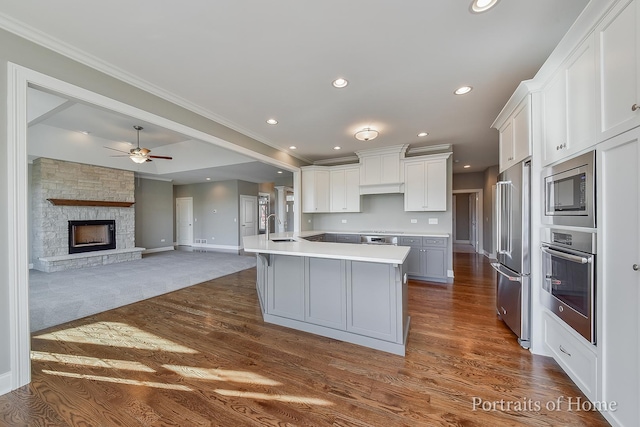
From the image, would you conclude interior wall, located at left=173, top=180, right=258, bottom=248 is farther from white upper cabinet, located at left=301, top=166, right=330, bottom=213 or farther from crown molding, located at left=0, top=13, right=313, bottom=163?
crown molding, located at left=0, top=13, right=313, bottom=163

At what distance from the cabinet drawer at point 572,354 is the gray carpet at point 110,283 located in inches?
194

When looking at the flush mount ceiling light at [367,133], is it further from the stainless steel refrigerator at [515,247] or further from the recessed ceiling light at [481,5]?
the recessed ceiling light at [481,5]

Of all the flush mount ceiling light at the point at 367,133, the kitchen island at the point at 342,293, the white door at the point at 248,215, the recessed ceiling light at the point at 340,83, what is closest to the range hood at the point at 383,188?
the flush mount ceiling light at the point at 367,133

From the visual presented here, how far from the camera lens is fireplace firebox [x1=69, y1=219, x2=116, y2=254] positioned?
5977 millimetres

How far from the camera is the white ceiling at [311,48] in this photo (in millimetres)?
1628

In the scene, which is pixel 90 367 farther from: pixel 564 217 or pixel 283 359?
pixel 564 217

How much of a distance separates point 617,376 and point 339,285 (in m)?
1.86

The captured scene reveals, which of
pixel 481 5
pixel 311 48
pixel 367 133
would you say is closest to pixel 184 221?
pixel 367 133

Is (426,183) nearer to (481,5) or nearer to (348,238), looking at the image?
(348,238)

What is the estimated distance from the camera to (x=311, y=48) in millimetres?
2004

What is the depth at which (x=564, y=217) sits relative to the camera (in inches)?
70.9

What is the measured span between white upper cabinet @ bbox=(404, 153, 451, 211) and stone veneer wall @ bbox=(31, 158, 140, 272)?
25.4 feet

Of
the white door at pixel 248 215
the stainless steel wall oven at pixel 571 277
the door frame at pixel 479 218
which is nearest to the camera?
the stainless steel wall oven at pixel 571 277

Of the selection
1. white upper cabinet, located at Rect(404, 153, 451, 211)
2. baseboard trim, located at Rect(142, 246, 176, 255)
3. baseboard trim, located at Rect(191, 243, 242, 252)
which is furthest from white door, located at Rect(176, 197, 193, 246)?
white upper cabinet, located at Rect(404, 153, 451, 211)
